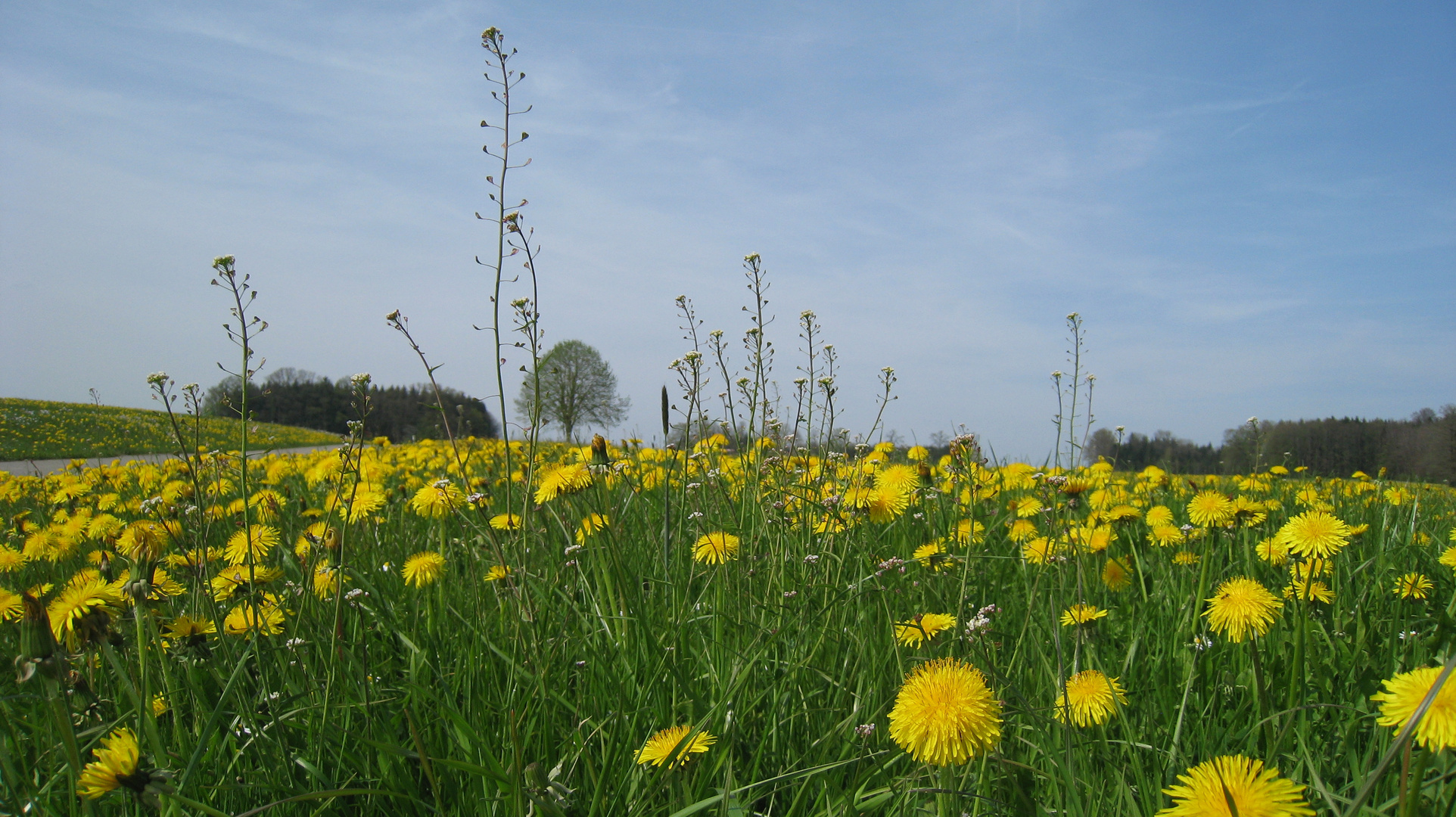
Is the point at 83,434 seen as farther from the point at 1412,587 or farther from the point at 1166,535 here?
the point at 1412,587

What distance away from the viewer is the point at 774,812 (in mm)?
1408

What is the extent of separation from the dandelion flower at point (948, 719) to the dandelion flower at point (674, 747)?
361 mm

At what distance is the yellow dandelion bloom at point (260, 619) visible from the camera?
184 cm

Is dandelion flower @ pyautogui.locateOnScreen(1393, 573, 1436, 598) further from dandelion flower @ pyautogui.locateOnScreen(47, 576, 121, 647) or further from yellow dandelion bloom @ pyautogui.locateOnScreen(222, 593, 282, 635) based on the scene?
dandelion flower @ pyautogui.locateOnScreen(47, 576, 121, 647)

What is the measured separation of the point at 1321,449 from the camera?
9.39 m

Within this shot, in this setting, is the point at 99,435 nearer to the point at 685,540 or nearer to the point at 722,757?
the point at 685,540

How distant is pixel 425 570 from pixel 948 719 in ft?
6.15

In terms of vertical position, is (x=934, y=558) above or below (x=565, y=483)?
below

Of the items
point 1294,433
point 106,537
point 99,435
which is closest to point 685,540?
point 106,537

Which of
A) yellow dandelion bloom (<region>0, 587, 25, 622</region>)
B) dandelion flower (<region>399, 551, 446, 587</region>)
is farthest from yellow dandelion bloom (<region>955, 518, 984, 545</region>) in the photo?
yellow dandelion bloom (<region>0, 587, 25, 622</region>)

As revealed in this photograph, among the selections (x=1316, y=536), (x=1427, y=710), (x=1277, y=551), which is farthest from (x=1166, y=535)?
(x=1427, y=710)

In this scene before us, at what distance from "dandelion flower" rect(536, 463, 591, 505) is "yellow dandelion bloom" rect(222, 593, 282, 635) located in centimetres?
76

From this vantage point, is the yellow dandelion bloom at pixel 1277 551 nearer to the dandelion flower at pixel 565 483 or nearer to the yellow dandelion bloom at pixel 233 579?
the dandelion flower at pixel 565 483

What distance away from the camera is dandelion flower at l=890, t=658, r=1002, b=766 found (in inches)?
42.3
